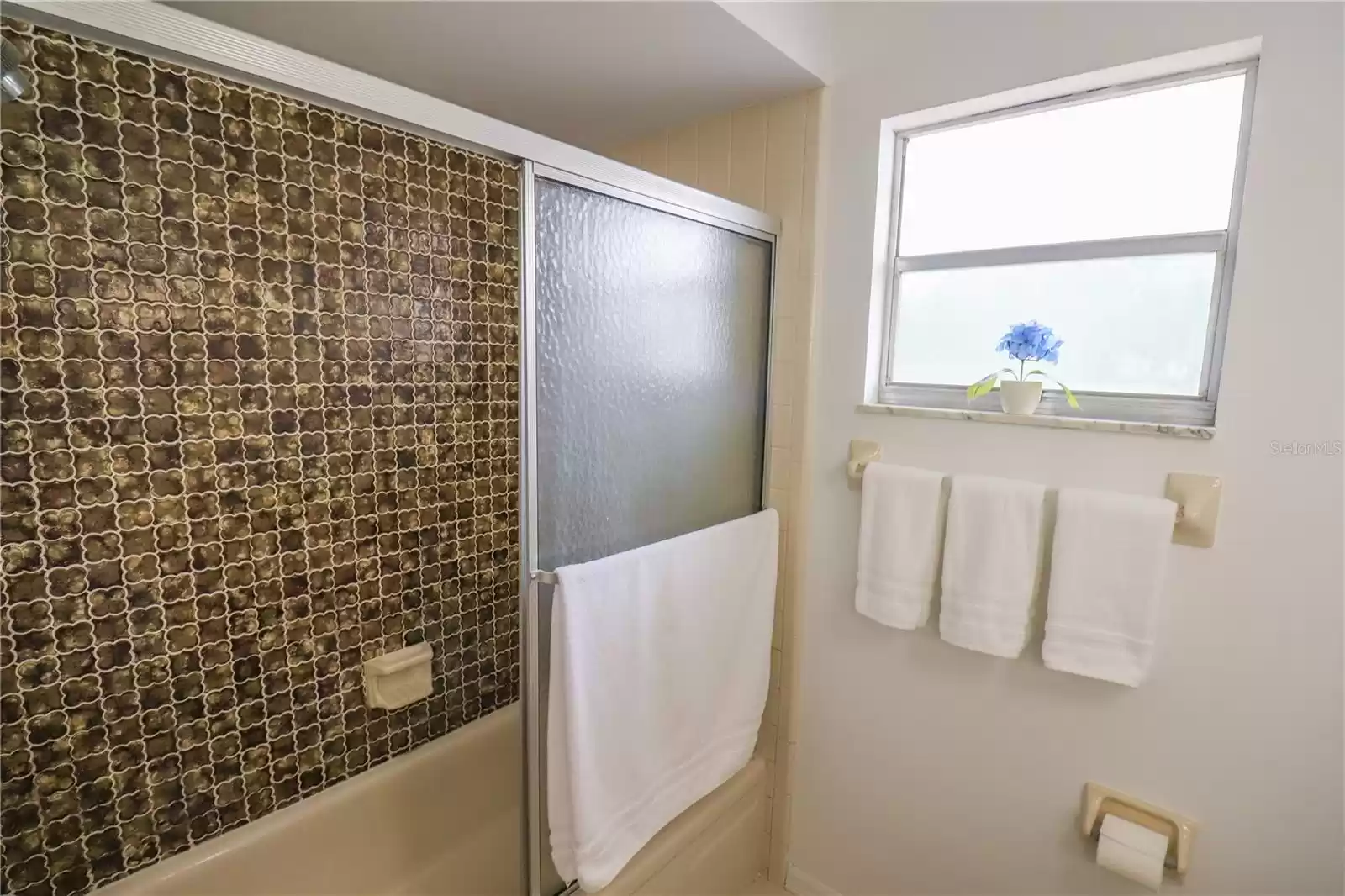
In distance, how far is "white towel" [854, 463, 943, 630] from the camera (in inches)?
58.8

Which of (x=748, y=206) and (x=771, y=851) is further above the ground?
(x=748, y=206)

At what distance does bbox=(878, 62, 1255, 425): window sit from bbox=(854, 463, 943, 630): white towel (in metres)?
0.26

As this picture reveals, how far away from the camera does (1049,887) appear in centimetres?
147

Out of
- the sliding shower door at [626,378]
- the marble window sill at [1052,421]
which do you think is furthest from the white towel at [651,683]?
the marble window sill at [1052,421]

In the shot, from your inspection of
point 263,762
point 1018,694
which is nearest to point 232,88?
point 263,762

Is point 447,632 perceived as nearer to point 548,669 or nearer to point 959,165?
point 548,669

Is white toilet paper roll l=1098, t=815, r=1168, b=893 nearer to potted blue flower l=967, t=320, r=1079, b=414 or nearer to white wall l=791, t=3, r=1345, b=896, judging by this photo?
white wall l=791, t=3, r=1345, b=896

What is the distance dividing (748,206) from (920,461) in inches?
31.4

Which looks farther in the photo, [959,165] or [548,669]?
[959,165]

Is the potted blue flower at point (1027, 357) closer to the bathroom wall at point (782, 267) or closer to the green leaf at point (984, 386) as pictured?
the green leaf at point (984, 386)

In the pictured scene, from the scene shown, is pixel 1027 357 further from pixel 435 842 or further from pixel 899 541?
pixel 435 842

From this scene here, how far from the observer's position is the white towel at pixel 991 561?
4.47 feet

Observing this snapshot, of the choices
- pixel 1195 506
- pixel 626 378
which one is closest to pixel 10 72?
pixel 626 378

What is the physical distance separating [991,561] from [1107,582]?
8.2 inches
